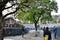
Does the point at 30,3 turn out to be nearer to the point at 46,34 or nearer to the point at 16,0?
the point at 16,0

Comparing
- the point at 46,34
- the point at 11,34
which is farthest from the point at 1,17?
the point at 11,34

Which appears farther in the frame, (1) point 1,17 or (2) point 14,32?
(2) point 14,32

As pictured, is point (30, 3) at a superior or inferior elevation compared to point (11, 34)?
superior

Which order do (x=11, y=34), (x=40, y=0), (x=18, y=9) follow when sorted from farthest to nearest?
1. (x=11, y=34)
2. (x=18, y=9)
3. (x=40, y=0)

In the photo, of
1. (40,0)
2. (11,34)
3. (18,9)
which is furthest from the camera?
(11,34)

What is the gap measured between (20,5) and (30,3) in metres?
1.05

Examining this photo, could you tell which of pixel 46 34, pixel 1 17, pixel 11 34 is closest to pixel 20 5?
pixel 1 17

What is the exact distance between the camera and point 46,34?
1953 cm

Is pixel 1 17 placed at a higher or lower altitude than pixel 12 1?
lower

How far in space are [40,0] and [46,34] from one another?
3.04m

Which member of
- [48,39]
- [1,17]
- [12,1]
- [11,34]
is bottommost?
[11,34]

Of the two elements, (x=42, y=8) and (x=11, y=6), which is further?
(x=42, y=8)

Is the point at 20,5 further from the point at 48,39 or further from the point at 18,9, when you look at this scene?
the point at 48,39

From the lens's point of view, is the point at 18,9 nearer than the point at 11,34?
Yes
